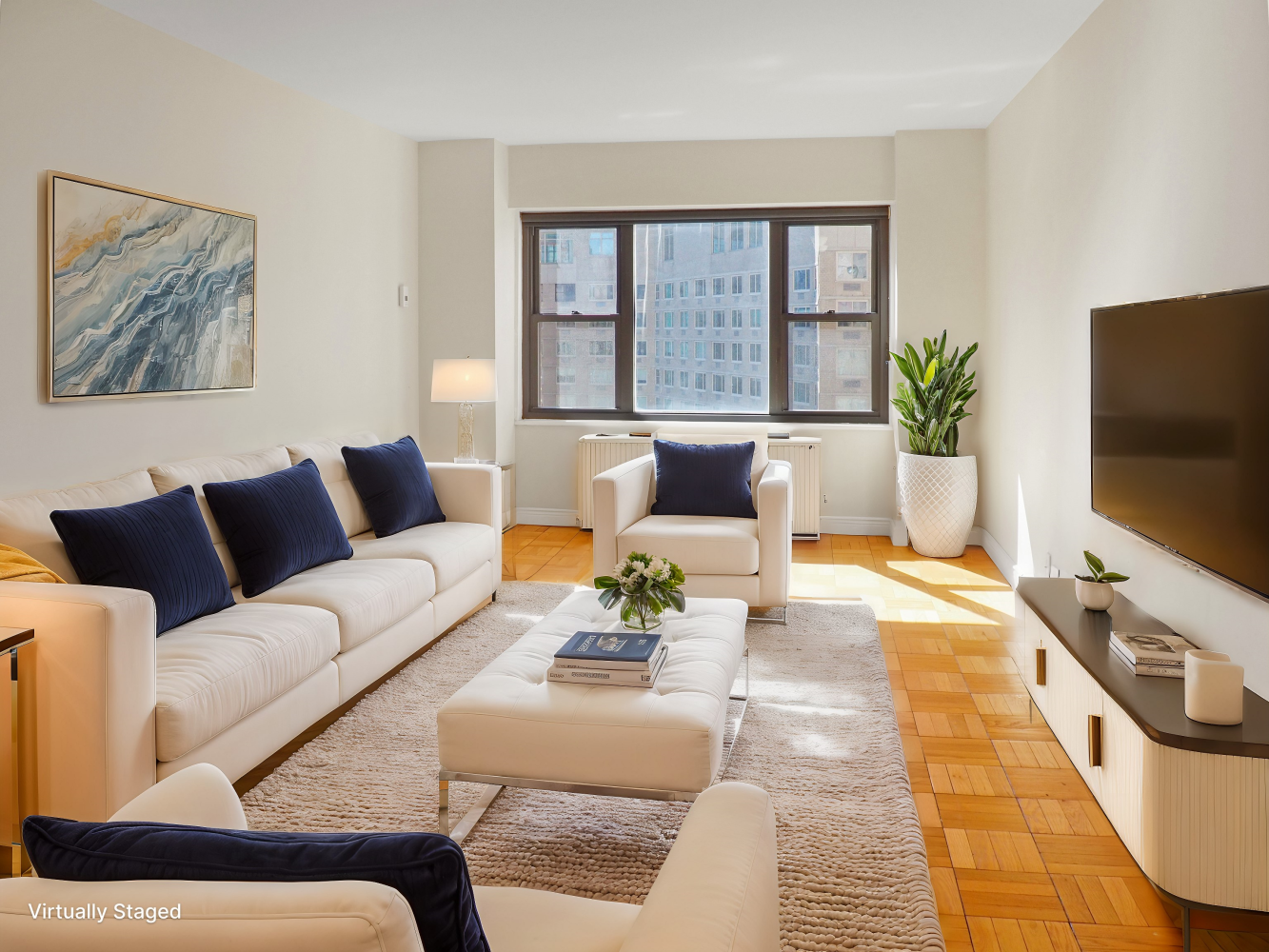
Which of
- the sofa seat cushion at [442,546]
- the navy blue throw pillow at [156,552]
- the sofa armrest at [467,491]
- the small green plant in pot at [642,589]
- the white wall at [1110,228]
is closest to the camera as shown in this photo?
the white wall at [1110,228]

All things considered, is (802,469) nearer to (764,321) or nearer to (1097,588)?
(764,321)

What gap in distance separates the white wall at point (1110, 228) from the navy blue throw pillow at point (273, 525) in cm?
297

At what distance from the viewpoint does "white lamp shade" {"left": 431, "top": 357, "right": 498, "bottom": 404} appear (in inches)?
215

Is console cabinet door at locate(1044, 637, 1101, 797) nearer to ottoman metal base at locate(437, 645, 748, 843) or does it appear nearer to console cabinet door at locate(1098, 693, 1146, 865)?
console cabinet door at locate(1098, 693, 1146, 865)

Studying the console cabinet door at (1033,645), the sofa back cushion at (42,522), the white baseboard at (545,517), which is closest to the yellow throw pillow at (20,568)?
the sofa back cushion at (42,522)

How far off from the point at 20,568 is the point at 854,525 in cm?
518

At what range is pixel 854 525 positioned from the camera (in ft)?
21.6

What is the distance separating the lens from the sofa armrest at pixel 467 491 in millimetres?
4684

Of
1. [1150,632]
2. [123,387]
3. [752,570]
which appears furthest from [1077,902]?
[123,387]

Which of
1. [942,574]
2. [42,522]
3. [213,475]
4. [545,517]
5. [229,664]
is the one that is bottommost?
[942,574]

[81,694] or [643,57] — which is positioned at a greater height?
[643,57]

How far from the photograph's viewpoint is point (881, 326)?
257 inches

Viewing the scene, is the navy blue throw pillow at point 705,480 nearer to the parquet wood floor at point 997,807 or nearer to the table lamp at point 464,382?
the parquet wood floor at point 997,807

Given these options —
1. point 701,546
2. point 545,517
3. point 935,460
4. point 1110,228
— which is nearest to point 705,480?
point 701,546
